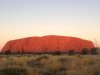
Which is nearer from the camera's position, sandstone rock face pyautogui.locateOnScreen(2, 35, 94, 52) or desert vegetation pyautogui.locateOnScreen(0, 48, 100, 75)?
desert vegetation pyautogui.locateOnScreen(0, 48, 100, 75)

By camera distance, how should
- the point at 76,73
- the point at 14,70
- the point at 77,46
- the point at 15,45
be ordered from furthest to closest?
the point at 15,45 < the point at 77,46 < the point at 14,70 < the point at 76,73

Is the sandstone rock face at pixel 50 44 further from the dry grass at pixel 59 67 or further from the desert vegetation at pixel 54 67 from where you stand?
the dry grass at pixel 59 67

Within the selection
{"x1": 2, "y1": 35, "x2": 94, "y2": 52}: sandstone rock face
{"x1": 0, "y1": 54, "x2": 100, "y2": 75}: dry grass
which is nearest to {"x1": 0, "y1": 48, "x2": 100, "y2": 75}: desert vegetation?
{"x1": 0, "y1": 54, "x2": 100, "y2": 75}: dry grass

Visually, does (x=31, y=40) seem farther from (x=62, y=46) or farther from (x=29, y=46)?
(x=62, y=46)

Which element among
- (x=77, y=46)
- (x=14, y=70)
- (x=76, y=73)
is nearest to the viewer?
(x=76, y=73)

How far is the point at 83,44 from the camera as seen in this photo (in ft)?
444

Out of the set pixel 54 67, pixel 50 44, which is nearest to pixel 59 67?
pixel 54 67

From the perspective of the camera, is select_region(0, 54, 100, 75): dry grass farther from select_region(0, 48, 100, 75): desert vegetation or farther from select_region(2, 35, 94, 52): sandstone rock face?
select_region(2, 35, 94, 52): sandstone rock face

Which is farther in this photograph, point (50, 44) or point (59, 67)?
point (50, 44)

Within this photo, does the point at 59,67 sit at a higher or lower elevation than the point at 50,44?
higher

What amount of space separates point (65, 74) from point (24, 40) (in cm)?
13104

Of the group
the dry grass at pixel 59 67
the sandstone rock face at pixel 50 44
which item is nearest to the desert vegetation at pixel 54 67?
the dry grass at pixel 59 67

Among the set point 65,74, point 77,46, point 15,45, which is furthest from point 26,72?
point 15,45

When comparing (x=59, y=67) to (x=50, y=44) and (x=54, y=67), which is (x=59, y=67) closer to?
(x=54, y=67)
